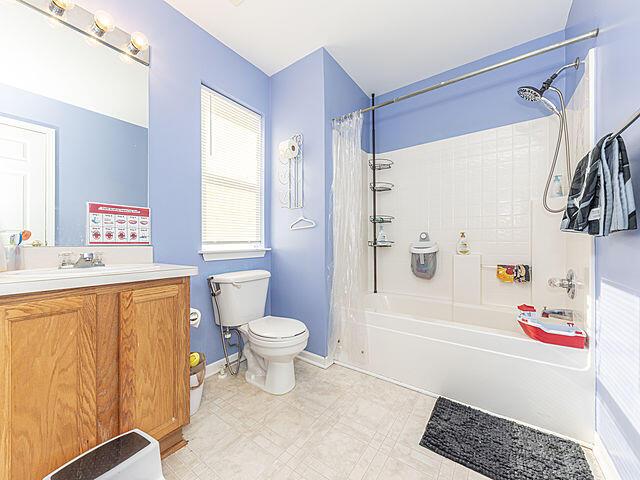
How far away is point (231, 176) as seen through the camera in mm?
2250

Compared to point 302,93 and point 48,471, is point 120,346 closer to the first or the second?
point 48,471

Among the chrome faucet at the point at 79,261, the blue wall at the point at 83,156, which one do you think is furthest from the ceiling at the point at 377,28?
the chrome faucet at the point at 79,261

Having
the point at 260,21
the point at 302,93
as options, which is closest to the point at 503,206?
the point at 302,93

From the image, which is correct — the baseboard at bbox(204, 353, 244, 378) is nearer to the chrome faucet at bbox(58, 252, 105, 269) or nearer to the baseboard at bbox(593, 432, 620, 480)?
the chrome faucet at bbox(58, 252, 105, 269)

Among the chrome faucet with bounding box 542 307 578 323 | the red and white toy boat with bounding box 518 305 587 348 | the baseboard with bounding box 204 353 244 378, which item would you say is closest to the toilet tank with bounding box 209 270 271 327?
the baseboard with bounding box 204 353 244 378

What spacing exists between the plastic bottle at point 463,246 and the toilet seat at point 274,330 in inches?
63.2

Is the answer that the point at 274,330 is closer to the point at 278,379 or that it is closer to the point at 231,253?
the point at 278,379

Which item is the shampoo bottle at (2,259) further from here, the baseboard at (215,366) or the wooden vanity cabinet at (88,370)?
the baseboard at (215,366)

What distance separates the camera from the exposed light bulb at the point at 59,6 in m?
1.35

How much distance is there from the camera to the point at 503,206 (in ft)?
7.50

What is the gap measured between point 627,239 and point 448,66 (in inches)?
84.4

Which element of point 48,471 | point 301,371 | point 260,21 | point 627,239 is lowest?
point 301,371

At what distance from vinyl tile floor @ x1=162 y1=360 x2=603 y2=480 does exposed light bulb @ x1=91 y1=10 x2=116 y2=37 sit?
225 centimetres

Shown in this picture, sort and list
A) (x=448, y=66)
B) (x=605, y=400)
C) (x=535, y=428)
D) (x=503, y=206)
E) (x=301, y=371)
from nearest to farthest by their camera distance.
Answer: (x=605, y=400) → (x=535, y=428) → (x=301, y=371) → (x=503, y=206) → (x=448, y=66)
